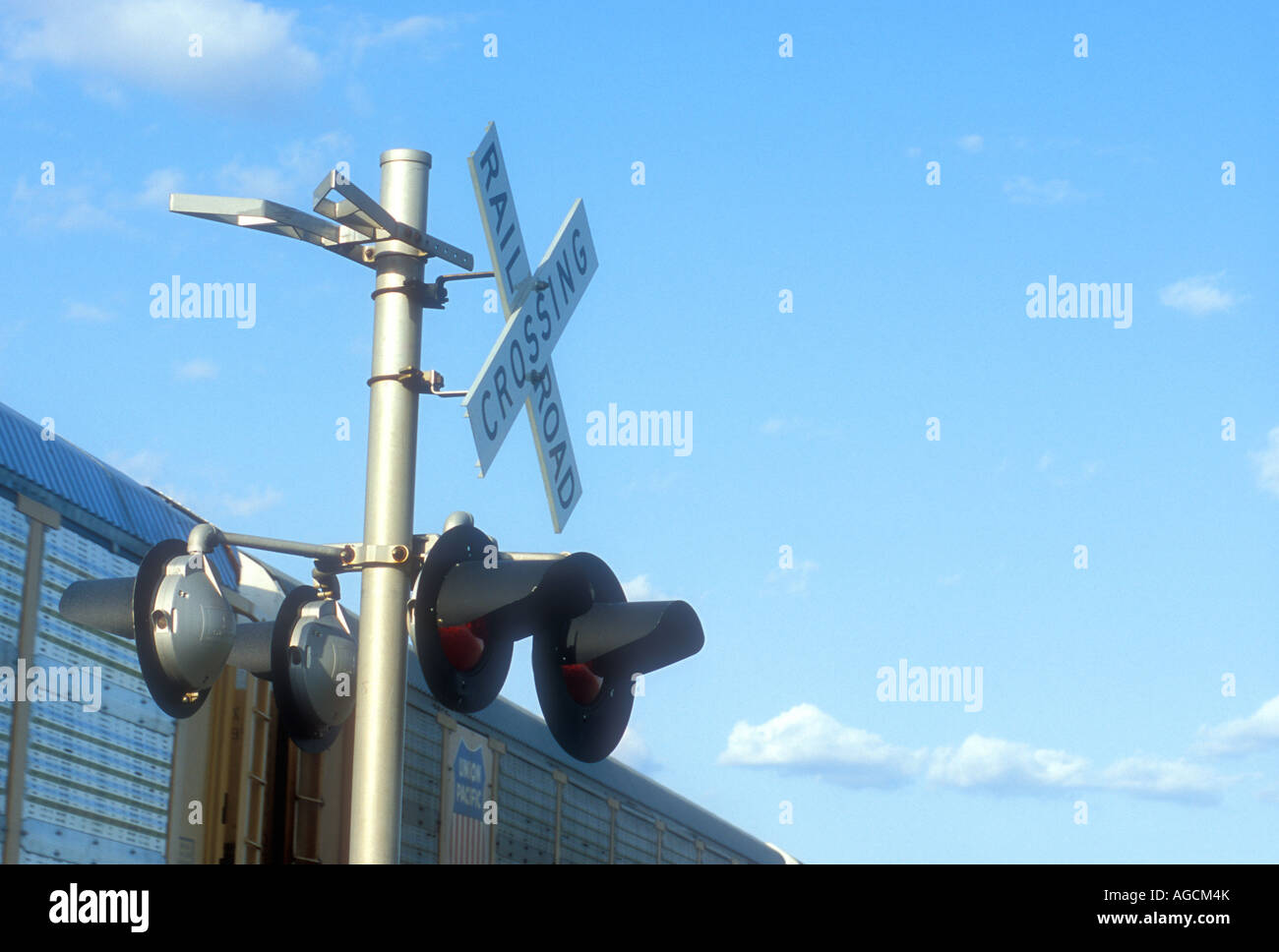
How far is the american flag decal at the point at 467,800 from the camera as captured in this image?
1023 cm

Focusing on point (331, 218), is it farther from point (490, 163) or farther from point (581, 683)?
point (581, 683)

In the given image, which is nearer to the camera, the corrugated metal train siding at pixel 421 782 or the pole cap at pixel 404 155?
the pole cap at pixel 404 155

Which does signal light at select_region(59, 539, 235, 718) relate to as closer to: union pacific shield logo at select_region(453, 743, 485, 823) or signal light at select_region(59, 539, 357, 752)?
signal light at select_region(59, 539, 357, 752)

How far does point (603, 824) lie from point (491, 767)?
298cm

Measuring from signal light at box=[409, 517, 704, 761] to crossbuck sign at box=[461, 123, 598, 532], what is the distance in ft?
1.23

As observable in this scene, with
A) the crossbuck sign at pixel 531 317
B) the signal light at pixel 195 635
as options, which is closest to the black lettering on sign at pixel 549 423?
the crossbuck sign at pixel 531 317

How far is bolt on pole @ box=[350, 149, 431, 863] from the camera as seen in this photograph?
4.08 m

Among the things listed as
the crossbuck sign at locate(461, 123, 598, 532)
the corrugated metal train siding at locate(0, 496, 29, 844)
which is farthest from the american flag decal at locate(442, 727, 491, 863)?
the crossbuck sign at locate(461, 123, 598, 532)

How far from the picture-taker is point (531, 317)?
469 centimetres

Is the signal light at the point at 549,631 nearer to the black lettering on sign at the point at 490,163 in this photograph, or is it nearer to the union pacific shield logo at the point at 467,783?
the black lettering on sign at the point at 490,163

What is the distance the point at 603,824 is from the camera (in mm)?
13672

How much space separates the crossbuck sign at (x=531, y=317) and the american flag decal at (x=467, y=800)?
5.68 m
